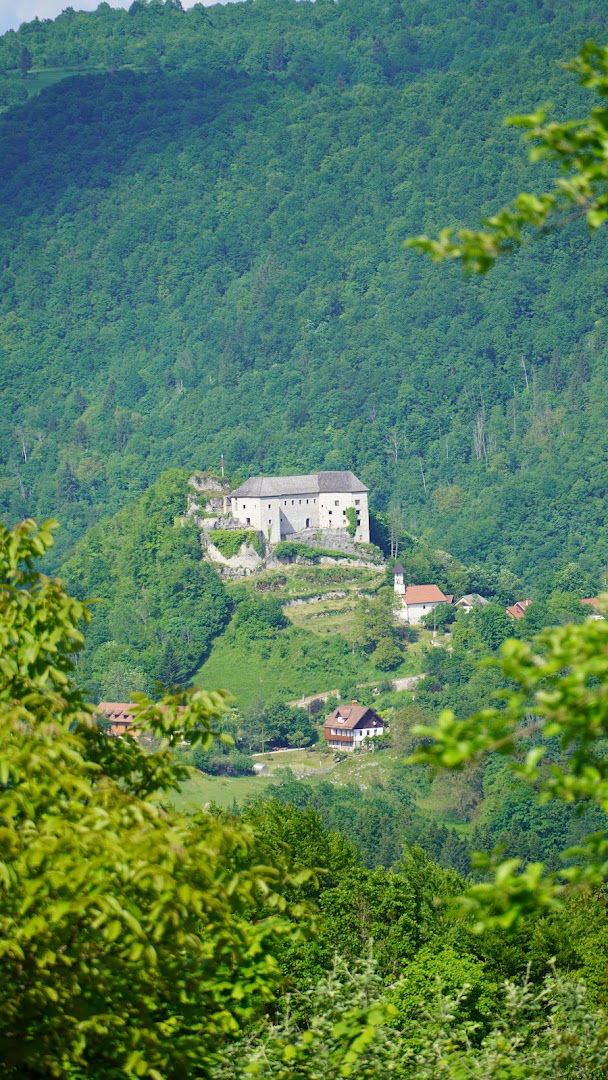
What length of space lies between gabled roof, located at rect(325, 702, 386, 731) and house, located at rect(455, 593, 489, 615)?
12292 millimetres

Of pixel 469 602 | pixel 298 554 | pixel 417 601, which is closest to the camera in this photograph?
pixel 298 554

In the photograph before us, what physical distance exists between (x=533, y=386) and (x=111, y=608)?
257 ft

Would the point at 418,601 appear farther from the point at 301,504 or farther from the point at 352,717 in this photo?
the point at 352,717

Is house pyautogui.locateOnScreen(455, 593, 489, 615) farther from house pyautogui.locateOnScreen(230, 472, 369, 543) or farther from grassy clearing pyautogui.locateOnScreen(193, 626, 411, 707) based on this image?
house pyautogui.locateOnScreen(230, 472, 369, 543)

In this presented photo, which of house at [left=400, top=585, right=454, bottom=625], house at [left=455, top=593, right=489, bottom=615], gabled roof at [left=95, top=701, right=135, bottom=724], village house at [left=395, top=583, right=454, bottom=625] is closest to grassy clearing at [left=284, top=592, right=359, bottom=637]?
village house at [left=395, top=583, right=454, bottom=625]

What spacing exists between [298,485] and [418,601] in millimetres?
9104

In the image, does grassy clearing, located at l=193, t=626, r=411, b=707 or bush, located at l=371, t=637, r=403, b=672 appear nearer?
bush, located at l=371, t=637, r=403, b=672

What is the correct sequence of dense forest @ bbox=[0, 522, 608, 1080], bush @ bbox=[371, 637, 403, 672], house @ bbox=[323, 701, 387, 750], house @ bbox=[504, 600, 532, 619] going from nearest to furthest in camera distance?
dense forest @ bbox=[0, 522, 608, 1080], house @ bbox=[323, 701, 387, 750], bush @ bbox=[371, 637, 403, 672], house @ bbox=[504, 600, 532, 619]

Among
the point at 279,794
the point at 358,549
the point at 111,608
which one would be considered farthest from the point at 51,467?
the point at 279,794

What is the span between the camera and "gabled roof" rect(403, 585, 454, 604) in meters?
101

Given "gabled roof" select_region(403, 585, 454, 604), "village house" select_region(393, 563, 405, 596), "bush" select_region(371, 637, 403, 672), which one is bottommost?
"bush" select_region(371, 637, 403, 672)

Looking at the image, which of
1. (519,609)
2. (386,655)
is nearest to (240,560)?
(386,655)

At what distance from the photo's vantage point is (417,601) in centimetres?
10081

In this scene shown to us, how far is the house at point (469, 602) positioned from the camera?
343 feet
